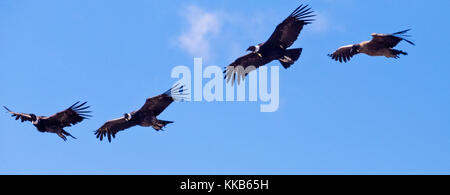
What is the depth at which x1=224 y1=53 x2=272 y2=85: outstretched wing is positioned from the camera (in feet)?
75.6

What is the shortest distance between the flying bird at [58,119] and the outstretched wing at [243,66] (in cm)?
489

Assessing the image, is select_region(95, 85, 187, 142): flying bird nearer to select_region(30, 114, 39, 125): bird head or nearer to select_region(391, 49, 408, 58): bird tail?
select_region(30, 114, 39, 125): bird head

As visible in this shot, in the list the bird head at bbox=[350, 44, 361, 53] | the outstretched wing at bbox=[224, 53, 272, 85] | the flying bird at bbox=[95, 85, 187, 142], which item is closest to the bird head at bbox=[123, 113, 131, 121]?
the flying bird at bbox=[95, 85, 187, 142]

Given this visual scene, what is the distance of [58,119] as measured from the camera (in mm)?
21109

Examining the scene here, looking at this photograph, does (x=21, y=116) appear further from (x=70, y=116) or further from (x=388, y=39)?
(x=388, y=39)

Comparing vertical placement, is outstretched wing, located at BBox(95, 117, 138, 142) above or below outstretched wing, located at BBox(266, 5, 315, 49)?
below

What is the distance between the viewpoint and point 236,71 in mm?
23281

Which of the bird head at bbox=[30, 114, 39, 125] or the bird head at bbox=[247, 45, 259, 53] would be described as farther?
the bird head at bbox=[247, 45, 259, 53]

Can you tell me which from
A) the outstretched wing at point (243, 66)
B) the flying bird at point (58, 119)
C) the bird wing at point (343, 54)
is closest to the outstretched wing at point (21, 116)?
the flying bird at point (58, 119)

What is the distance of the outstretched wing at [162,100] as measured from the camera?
20.5 m

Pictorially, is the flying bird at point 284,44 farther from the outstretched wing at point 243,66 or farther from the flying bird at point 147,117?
the flying bird at point 147,117
